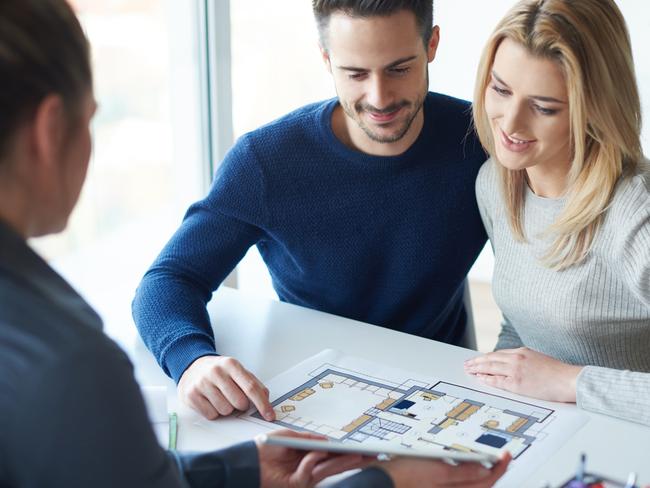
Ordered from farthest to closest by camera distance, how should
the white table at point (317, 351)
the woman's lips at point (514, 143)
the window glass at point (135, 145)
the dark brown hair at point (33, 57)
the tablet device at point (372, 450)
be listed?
the window glass at point (135, 145), the woman's lips at point (514, 143), the white table at point (317, 351), the tablet device at point (372, 450), the dark brown hair at point (33, 57)

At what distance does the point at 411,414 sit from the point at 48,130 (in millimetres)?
755

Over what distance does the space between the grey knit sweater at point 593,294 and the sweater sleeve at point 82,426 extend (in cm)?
80

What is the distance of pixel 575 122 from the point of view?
4.78ft

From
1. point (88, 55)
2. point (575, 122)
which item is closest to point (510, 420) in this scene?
point (575, 122)

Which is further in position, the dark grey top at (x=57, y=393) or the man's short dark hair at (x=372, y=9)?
the man's short dark hair at (x=372, y=9)

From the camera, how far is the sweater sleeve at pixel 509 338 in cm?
178

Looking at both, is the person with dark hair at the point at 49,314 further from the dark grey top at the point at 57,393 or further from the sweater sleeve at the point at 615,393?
the sweater sleeve at the point at 615,393

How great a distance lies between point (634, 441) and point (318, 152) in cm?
83

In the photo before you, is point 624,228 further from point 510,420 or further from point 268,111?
point 268,111

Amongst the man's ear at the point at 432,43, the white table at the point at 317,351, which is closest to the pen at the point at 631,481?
the white table at the point at 317,351

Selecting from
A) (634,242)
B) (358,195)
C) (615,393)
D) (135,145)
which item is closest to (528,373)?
(615,393)

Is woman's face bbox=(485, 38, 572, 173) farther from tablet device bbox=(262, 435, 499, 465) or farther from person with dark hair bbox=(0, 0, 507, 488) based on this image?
person with dark hair bbox=(0, 0, 507, 488)

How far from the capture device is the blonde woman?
1392 mm

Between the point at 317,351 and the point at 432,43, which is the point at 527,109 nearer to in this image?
the point at 432,43
